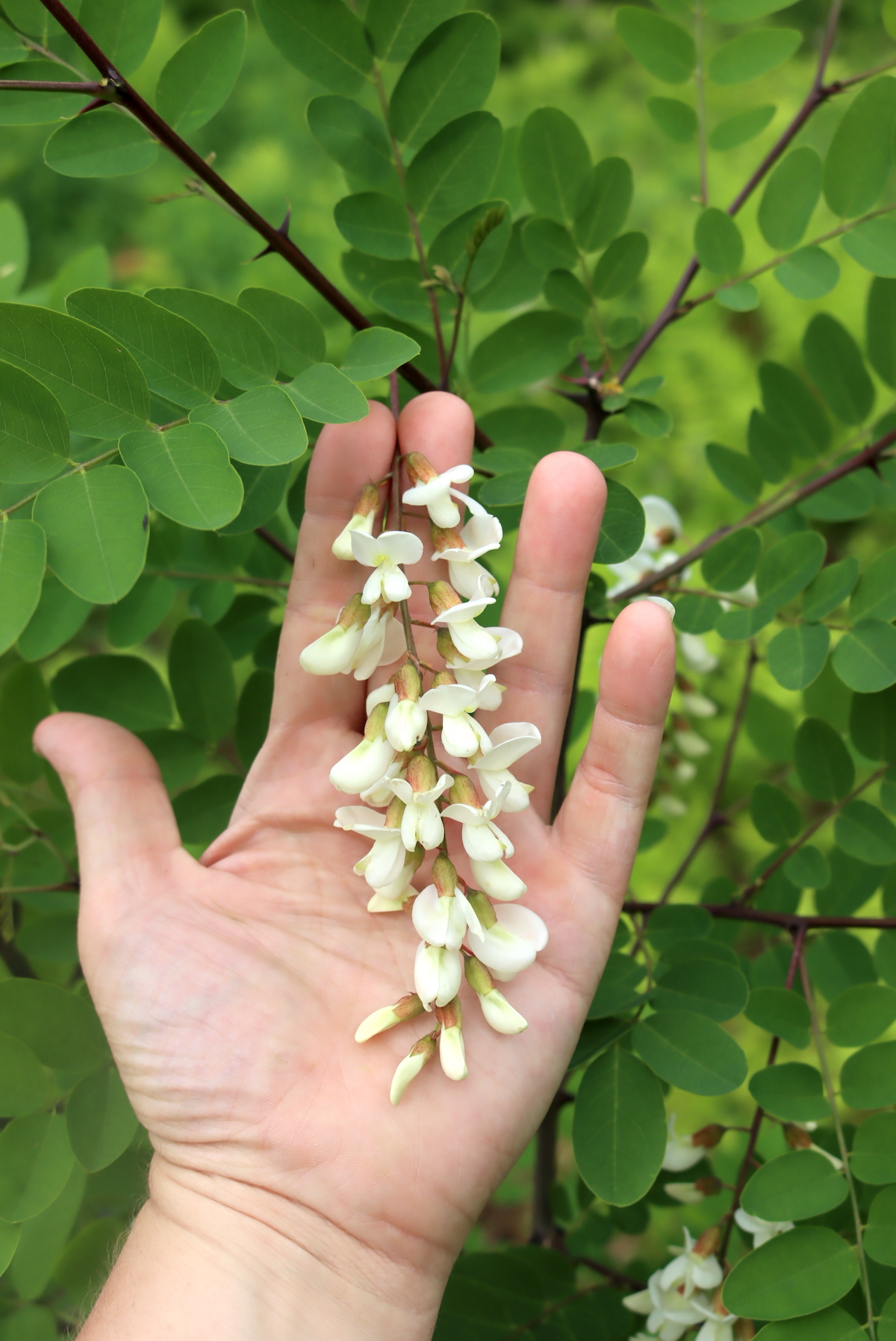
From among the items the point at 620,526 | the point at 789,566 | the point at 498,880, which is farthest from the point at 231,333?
the point at 789,566

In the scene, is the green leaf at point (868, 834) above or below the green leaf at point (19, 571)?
below

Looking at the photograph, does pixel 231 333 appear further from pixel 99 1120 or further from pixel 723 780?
pixel 723 780

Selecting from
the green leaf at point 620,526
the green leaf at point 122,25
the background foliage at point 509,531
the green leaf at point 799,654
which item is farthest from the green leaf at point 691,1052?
the green leaf at point 122,25

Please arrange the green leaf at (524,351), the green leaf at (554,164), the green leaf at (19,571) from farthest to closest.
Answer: the green leaf at (524,351) → the green leaf at (554,164) → the green leaf at (19,571)

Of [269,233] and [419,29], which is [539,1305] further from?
[419,29]

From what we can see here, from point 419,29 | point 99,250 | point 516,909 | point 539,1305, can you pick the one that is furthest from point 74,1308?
point 419,29

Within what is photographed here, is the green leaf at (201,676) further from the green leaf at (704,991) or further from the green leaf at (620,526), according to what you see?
the green leaf at (704,991)
